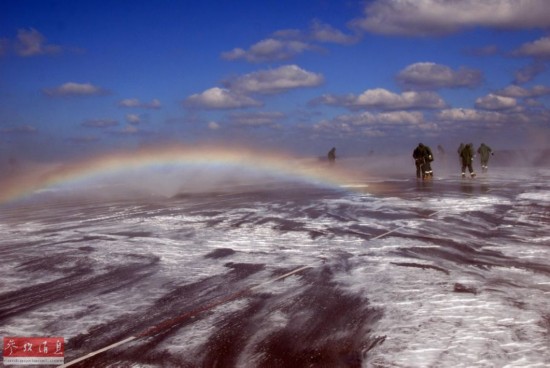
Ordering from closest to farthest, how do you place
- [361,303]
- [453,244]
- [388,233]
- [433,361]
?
[433,361] → [361,303] → [453,244] → [388,233]

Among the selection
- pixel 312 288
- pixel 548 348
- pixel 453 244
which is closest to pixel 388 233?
pixel 453 244

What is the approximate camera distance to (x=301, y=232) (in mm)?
9922

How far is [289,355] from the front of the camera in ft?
12.7

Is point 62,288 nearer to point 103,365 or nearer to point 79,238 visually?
point 103,365

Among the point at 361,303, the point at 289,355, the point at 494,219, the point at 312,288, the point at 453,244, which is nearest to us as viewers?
the point at 289,355

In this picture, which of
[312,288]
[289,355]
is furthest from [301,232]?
[289,355]

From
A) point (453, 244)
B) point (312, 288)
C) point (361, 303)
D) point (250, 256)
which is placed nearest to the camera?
point (361, 303)

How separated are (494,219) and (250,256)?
264 inches

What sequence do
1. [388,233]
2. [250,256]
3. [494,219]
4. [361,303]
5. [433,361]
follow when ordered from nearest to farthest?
[433,361] < [361,303] < [250,256] < [388,233] < [494,219]

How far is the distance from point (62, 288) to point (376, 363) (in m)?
4.34

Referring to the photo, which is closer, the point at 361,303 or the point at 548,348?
the point at 548,348

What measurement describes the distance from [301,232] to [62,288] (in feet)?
16.8

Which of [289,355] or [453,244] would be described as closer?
[289,355]

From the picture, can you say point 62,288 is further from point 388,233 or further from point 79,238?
point 388,233
